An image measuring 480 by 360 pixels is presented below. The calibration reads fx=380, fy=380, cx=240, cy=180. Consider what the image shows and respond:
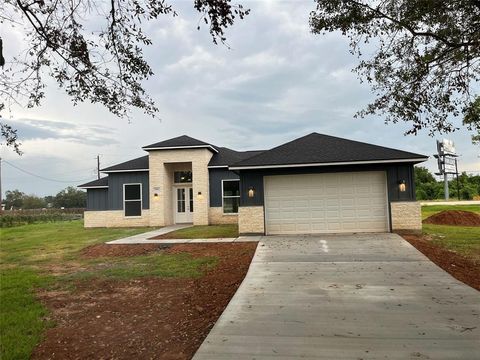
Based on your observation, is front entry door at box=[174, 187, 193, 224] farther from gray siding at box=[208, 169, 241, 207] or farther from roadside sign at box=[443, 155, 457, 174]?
roadside sign at box=[443, 155, 457, 174]

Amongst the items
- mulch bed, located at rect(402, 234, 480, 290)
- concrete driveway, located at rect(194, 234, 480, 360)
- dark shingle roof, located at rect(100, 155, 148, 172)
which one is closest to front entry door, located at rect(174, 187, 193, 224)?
dark shingle roof, located at rect(100, 155, 148, 172)

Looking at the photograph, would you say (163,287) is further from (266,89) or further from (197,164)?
(197,164)

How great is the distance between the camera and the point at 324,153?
1463 cm

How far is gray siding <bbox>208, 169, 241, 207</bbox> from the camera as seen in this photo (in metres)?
21.8

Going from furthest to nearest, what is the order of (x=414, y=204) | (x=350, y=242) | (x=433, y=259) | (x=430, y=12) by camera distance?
(x=414, y=204), (x=350, y=242), (x=433, y=259), (x=430, y=12)

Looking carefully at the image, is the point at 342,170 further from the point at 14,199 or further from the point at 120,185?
the point at 14,199

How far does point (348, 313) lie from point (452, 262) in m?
5.23

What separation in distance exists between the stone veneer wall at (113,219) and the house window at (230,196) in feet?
15.0

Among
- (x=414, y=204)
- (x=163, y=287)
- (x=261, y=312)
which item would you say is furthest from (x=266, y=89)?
(x=261, y=312)

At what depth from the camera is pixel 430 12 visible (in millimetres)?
7770

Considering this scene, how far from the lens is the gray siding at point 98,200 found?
76.3 feet

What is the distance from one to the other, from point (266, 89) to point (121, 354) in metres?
14.9

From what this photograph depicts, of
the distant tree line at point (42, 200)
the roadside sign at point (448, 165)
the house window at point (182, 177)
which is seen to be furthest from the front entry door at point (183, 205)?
the distant tree line at point (42, 200)

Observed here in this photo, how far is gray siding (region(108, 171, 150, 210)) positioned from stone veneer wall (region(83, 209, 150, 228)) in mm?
391
